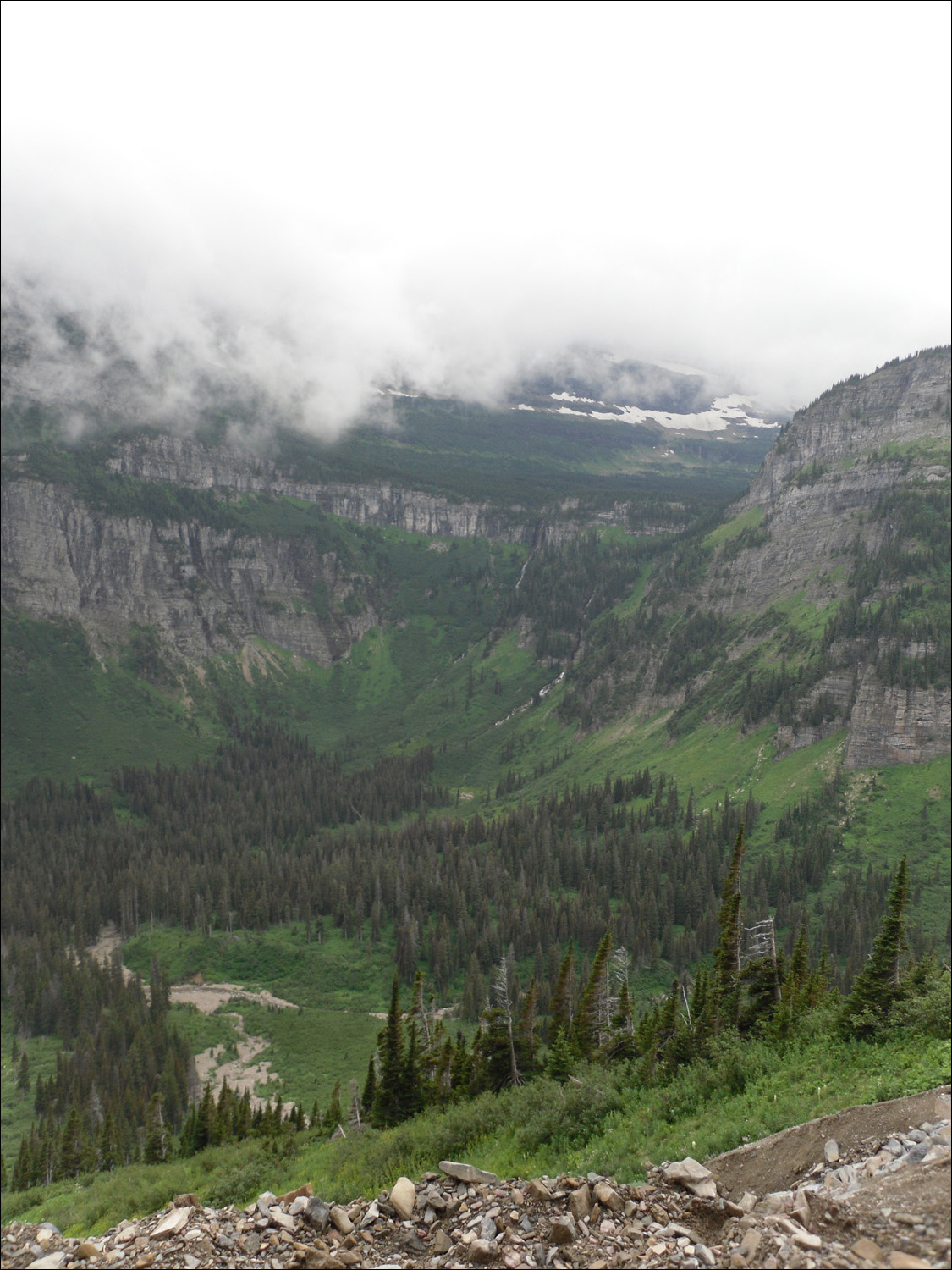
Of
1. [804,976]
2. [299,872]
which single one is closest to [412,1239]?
[804,976]

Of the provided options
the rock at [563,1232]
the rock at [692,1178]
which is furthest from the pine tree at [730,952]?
the rock at [563,1232]

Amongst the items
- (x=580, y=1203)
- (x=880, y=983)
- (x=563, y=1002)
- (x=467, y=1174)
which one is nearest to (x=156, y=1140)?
(x=563, y=1002)

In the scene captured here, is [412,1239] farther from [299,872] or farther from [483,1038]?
[299,872]

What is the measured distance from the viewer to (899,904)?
37344 mm

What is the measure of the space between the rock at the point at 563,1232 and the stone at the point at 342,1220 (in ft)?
20.8

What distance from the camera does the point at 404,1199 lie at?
67.1ft

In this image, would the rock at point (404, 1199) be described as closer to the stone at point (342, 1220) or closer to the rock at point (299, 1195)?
the stone at point (342, 1220)

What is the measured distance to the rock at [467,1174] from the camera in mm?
21344

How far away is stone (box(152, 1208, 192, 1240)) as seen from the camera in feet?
72.5

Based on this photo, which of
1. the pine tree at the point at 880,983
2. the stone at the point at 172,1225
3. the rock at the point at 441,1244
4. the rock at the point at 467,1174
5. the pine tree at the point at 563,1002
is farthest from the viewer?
the pine tree at the point at 563,1002

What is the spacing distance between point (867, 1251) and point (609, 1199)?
7089 millimetres

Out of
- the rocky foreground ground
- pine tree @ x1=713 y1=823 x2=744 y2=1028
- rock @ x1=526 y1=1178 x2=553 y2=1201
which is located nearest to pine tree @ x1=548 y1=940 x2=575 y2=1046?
pine tree @ x1=713 y1=823 x2=744 y2=1028

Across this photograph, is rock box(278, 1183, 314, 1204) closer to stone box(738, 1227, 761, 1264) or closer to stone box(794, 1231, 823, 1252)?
stone box(738, 1227, 761, 1264)

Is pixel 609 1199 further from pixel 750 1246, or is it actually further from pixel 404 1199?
pixel 404 1199
